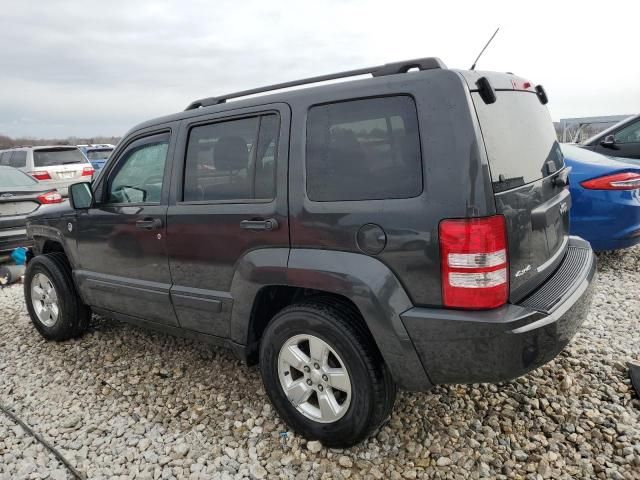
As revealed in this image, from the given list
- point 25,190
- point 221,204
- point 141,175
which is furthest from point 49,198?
point 221,204

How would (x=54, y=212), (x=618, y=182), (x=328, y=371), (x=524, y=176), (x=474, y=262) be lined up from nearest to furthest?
(x=474, y=262) → (x=524, y=176) → (x=328, y=371) → (x=54, y=212) → (x=618, y=182)

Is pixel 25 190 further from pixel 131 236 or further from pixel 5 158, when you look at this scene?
pixel 5 158

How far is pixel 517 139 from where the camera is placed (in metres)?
2.29

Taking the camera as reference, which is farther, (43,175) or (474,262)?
(43,175)

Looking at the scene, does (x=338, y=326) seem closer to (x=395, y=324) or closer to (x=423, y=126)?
(x=395, y=324)

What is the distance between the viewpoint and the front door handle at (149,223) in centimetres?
297

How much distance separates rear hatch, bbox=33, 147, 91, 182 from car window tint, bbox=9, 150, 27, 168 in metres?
0.28

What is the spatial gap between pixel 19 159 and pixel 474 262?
13.8 metres

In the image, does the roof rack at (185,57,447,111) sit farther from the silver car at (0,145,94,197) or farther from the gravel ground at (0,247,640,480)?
the silver car at (0,145,94,197)

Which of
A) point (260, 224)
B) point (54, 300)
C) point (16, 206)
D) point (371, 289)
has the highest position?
point (260, 224)

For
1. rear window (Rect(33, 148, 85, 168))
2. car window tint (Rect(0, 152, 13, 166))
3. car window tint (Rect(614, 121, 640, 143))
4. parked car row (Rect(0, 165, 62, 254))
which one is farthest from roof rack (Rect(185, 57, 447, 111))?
car window tint (Rect(0, 152, 13, 166))

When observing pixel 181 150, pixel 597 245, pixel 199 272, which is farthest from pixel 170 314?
pixel 597 245

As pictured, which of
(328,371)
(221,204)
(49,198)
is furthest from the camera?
(49,198)

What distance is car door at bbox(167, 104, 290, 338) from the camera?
2.48 metres
